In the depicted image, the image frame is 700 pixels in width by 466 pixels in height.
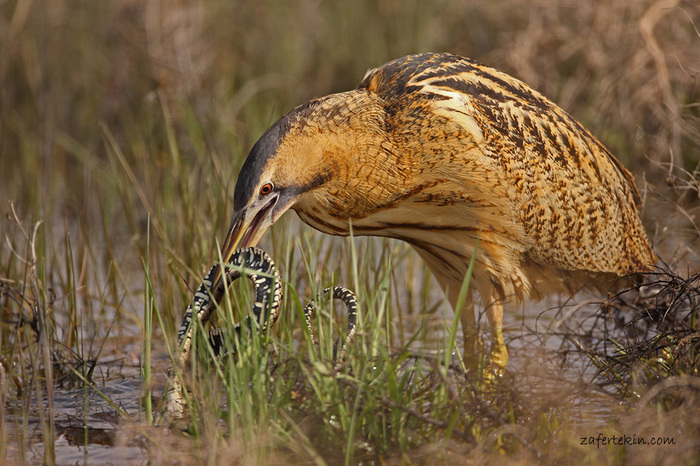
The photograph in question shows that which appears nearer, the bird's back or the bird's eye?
the bird's eye

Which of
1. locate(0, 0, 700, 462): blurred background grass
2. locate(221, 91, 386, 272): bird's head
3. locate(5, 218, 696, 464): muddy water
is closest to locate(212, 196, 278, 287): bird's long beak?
locate(221, 91, 386, 272): bird's head

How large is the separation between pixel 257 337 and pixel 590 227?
1.63m

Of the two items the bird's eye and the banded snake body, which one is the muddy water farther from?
the bird's eye

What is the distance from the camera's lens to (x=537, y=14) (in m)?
6.46

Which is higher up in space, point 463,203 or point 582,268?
point 463,203

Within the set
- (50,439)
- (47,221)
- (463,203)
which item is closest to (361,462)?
(50,439)

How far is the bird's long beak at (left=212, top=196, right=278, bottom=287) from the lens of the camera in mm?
3051

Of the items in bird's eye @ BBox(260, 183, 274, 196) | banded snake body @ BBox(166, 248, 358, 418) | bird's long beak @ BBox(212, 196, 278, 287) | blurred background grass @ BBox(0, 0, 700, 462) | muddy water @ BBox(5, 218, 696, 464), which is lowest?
muddy water @ BBox(5, 218, 696, 464)

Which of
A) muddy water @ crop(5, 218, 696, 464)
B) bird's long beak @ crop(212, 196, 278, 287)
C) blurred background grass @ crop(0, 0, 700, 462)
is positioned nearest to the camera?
muddy water @ crop(5, 218, 696, 464)

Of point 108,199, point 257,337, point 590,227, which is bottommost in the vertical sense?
point 257,337

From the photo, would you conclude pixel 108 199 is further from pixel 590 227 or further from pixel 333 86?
pixel 590 227

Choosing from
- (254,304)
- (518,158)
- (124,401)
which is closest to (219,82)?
(124,401)

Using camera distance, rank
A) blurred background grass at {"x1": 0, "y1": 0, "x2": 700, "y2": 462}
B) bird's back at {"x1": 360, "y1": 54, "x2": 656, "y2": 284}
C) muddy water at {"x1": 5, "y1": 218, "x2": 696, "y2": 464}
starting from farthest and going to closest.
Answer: blurred background grass at {"x1": 0, "y1": 0, "x2": 700, "y2": 462}
bird's back at {"x1": 360, "y1": 54, "x2": 656, "y2": 284}
muddy water at {"x1": 5, "y1": 218, "x2": 696, "y2": 464}

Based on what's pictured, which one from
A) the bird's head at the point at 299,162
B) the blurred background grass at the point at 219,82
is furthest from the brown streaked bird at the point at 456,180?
the blurred background grass at the point at 219,82
